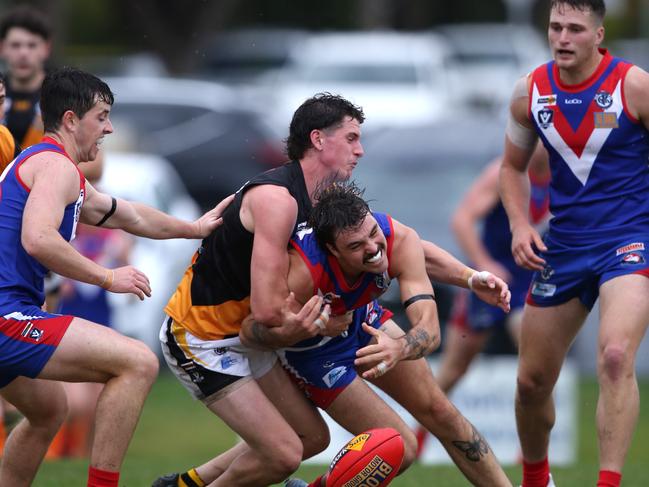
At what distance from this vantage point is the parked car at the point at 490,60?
86.7 ft

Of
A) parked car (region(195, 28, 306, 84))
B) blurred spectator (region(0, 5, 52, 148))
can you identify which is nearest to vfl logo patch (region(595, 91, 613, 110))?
blurred spectator (region(0, 5, 52, 148))

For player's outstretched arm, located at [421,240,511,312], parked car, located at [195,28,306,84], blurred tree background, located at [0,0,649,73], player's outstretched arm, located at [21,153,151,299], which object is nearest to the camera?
player's outstretched arm, located at [21,153,151,299]

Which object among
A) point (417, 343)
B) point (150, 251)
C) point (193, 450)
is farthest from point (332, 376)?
point (150, 251)

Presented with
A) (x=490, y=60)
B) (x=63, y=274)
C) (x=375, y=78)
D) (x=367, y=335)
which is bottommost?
(x=490, y=60)

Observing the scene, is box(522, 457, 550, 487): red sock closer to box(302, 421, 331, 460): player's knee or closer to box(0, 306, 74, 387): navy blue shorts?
box(302, 421, 331, 460): player's knee

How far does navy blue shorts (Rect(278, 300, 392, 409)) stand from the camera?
6703mm

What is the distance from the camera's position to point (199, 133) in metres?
19.3

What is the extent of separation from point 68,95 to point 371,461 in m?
2.16

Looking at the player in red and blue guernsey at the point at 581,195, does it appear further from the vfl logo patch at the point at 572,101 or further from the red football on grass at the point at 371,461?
the red football on grass at the point at 371,461

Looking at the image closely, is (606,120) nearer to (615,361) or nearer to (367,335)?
(615,361)

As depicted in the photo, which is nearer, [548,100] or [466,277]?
[466,277]

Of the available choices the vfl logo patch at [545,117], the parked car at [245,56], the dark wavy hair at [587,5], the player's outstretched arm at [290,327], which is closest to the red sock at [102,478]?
the player's outstretched arm at [290,327]

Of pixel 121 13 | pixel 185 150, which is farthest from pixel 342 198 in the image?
pixel 121 13

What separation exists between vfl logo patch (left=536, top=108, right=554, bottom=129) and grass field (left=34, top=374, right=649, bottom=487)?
231cm
